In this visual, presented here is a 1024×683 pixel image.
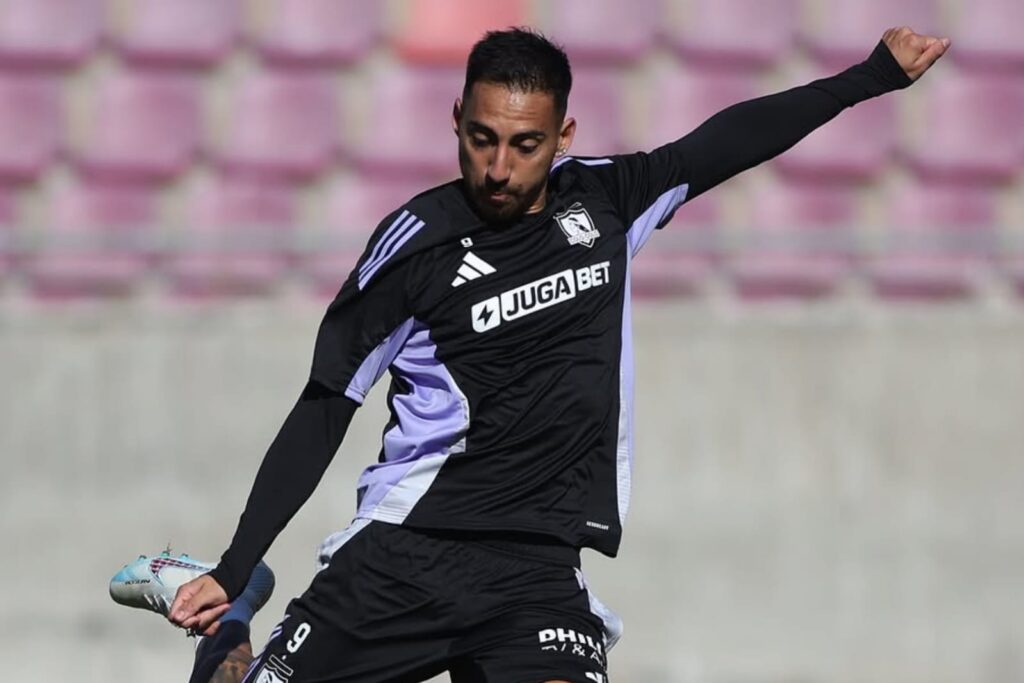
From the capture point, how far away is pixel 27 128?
8.19 metres

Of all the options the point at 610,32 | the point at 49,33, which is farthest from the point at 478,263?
the point at 49,33

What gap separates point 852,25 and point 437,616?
496cm

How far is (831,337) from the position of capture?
23.6ft

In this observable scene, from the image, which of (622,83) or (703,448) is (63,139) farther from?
(703,448)

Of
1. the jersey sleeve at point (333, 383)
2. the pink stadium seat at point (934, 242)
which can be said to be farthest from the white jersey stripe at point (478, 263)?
the pink stadium seat at point (934, 242)

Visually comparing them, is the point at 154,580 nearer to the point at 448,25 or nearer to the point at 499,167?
the point at 499,167

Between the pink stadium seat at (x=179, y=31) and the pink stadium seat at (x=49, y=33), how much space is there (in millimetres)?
132

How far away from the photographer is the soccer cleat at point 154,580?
475cm

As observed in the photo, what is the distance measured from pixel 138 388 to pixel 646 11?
109 inches

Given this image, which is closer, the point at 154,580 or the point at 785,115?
the point at 785,115

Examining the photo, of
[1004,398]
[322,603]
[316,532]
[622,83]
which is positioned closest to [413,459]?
[322,603]

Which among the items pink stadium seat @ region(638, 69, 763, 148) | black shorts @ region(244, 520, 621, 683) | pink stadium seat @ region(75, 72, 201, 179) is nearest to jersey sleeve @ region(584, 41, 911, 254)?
black shorts @ region(244, 520, 621, 683)

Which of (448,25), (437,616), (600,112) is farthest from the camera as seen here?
(448,25)

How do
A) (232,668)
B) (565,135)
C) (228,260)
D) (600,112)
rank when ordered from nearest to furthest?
(565,135) → (232,668) → (228,260) → (600,112)
